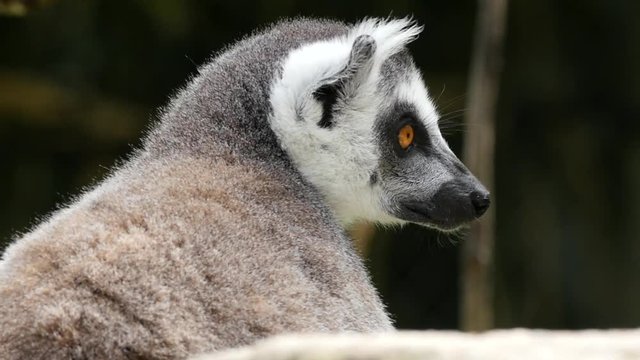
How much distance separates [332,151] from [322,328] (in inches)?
45.8

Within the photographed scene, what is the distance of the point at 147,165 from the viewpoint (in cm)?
385

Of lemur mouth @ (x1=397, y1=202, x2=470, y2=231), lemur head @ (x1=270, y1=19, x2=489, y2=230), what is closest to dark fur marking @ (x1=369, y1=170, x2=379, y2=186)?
lemur head @ (x1=270, y1=19, x2=489, y2=230)

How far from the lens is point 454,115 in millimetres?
8828

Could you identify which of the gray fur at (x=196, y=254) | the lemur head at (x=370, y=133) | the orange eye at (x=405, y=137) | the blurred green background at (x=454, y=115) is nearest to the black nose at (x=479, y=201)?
the lemur head at (x=370, y=133)

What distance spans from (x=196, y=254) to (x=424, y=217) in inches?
64.6

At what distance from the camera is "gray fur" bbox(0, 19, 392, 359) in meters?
2.72

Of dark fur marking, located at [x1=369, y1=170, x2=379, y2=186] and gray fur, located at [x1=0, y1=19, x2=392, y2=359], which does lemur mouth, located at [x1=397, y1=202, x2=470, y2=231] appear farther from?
gray fur, located at [x1=0, y1=19, x2=392, y2=359]

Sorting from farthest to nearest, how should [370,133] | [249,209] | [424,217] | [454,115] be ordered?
[454,115], [424,217], [370,133], [249,209]

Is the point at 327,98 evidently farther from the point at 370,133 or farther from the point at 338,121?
the point at 370,133

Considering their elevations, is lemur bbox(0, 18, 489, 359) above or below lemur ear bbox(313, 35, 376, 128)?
below

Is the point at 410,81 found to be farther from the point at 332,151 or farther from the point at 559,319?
the point at 559,319

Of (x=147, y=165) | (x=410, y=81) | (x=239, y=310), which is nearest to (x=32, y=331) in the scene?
(x=239, y=310)

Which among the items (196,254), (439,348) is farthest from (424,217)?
(439,348)

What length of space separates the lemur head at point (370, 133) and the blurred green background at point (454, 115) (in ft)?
14.5
